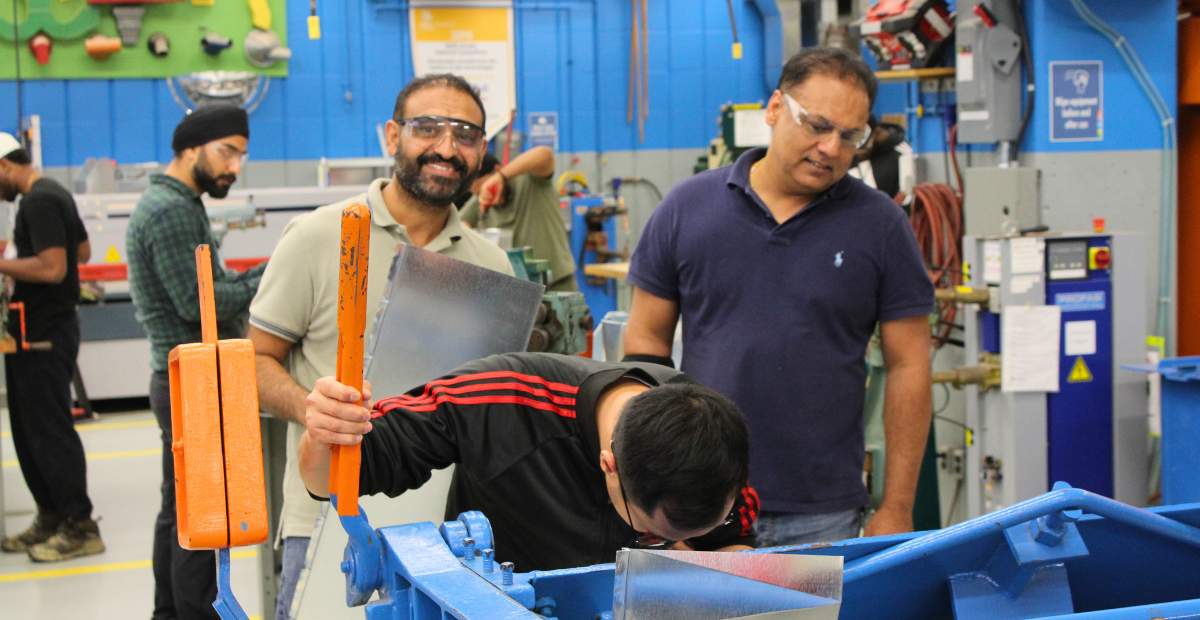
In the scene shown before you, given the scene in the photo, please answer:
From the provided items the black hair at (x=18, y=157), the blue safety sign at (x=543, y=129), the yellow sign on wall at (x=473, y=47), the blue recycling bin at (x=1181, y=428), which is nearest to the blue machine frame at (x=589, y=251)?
the blue safety sign at (x=543, y=129)

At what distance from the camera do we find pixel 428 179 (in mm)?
1690

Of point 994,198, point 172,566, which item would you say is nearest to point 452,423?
point 172,566

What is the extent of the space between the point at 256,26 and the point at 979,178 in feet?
15.6

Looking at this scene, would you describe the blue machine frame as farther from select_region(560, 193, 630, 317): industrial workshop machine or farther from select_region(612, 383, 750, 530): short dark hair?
select_region(612, 383, 750, 530): short dark hair

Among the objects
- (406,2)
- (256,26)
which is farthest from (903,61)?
(256,26)

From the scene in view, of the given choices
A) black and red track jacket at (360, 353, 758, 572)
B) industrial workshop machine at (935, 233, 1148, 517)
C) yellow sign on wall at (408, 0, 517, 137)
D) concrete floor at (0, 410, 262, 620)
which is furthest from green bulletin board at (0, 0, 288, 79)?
black and red track jacket at (360, 353, 758, 572)

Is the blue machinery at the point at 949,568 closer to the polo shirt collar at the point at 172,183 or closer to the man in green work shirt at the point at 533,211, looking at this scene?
the polo shirt collar at the point at 172,183

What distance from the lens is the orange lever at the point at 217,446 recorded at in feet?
2.48

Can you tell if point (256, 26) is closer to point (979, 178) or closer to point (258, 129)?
point (258, 129)

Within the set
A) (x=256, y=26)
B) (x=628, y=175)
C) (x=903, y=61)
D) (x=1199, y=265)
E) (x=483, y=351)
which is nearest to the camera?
(x=483, y=351)

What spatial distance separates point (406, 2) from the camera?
256 inches

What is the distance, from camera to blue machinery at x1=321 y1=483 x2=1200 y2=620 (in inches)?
35.4

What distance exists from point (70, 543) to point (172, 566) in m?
1.43

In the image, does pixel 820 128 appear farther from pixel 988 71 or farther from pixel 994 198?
pixel 988 71
